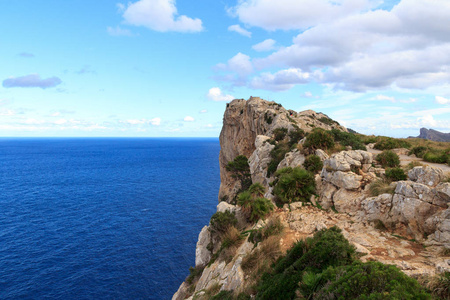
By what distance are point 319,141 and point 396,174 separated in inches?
314

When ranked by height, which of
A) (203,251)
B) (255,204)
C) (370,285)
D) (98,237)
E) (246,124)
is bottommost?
(98,237)

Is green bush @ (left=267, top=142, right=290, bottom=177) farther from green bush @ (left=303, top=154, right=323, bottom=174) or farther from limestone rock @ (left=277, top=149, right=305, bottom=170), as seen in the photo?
green bush @ (left=303, top=154, right=323, bottom=174)

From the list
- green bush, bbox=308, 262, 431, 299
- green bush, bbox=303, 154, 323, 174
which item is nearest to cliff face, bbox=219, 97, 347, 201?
green bush, bbox=303, 154, 323, 174

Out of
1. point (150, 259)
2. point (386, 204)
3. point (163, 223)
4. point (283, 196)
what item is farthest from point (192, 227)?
point (386, 204)

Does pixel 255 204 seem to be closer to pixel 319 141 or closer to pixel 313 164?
pixel 313 164

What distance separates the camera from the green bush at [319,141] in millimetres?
21812

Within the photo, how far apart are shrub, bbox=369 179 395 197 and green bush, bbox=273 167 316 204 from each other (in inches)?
159

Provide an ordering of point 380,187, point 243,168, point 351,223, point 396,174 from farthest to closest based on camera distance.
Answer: point 243,168 < point 396,174 < point 380,187 < point 351,223

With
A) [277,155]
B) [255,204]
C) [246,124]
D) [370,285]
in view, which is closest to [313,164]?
[255,204]

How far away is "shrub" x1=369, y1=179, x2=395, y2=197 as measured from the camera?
44.5 ft

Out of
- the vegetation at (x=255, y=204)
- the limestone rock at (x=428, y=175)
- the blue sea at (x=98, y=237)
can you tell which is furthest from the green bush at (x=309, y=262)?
the blue sea at (x=98, y=237)

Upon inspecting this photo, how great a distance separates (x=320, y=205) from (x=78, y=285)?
127 feet

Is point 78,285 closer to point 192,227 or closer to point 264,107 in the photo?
point 192,227

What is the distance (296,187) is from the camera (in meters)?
17.8
